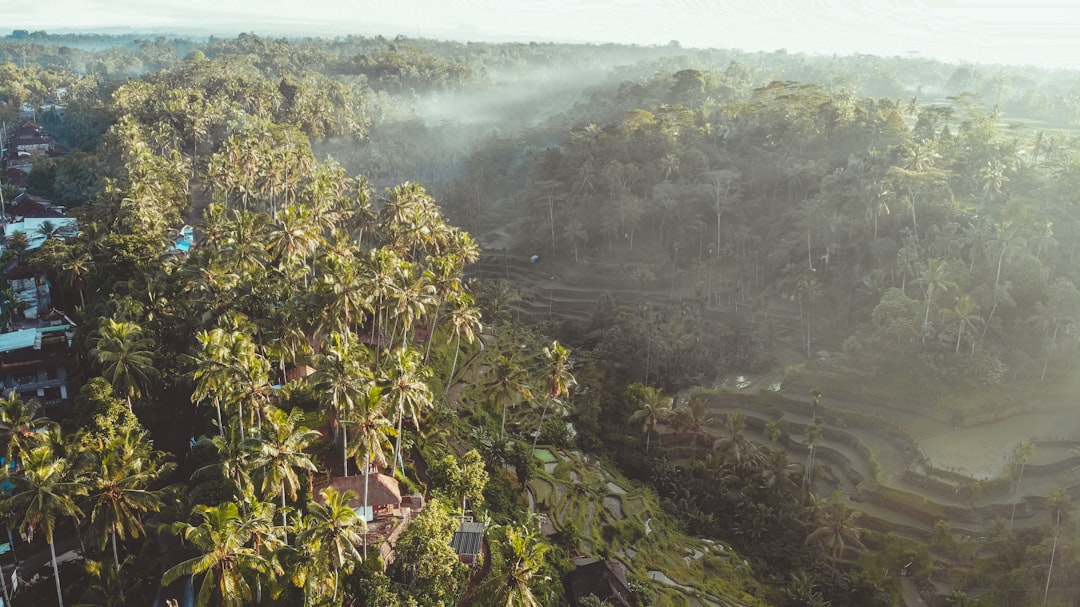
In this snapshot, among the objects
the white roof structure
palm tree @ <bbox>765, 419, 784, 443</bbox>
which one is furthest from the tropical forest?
palm tree @ <bbox>765, 419, 784, 443</bbox>

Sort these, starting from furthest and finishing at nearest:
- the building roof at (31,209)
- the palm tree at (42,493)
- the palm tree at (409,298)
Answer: the building roof at (31,209) < the palm tree at (409,298) < the palm tree at (42,493)

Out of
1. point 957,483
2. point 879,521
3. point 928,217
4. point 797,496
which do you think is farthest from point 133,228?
point 928,217

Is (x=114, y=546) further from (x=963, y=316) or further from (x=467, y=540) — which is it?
(x=963, y=316)

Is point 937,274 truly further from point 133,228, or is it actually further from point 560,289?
point 133,228

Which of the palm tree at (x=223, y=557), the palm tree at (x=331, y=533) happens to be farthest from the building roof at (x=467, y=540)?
the palm tree at (x=223, y=557)

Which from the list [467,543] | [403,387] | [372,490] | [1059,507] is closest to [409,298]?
[403,387]

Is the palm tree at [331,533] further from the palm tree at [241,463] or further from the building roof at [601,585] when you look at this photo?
the building roof at [601,585]

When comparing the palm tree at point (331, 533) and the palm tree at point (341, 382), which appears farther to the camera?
the palm tree at point (341, 382)
